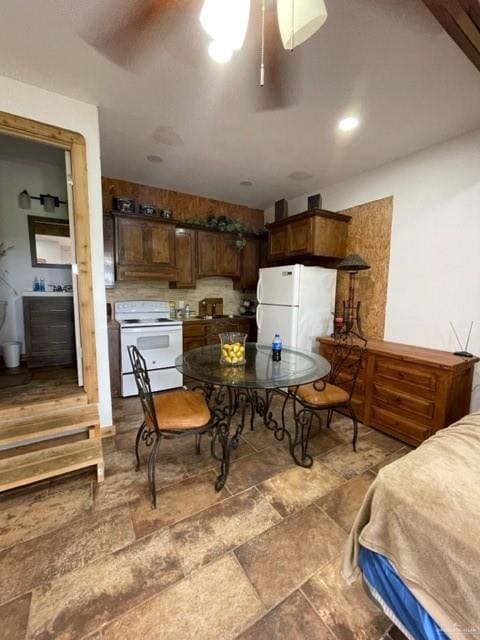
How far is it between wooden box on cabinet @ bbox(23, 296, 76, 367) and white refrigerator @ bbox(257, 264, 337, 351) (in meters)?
2.56

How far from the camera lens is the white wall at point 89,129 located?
6.39 ft

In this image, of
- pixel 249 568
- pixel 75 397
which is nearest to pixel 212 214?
pixel 75 397

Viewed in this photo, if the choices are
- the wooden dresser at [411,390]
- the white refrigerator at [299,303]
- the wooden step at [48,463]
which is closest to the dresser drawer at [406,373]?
the wooden dresser at [411,390]

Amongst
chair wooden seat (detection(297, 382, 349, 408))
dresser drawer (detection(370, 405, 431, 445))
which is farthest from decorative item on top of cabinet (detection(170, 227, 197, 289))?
dresser drawer (detection(370, 405, 431, 445))

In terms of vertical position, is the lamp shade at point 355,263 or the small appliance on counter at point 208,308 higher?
the lamp shade at point 355,263

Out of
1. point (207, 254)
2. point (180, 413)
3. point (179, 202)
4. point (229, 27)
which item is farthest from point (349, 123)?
point (180, 413)

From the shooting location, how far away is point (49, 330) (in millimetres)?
3328

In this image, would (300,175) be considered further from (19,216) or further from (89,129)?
(19,216)

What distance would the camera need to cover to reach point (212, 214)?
4359 millimetres

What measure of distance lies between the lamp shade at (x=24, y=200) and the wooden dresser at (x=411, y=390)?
429cm

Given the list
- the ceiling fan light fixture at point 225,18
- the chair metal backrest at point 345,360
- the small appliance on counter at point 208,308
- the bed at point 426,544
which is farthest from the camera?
the small appliance on counter at point 208,308

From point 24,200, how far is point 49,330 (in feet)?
5.26

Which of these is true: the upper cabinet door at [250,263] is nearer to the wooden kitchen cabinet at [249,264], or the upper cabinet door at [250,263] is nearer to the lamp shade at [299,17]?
the wooden kitchen cabinet at [249,264]

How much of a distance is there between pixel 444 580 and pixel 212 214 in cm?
446
